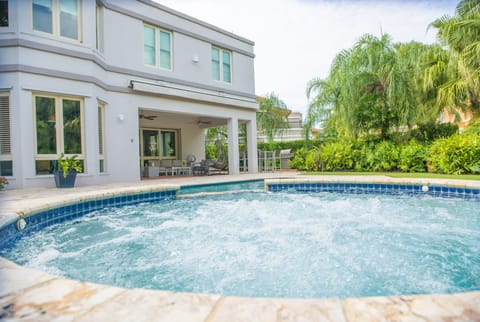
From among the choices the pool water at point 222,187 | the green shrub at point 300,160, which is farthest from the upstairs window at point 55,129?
the green shrub at point 300,160

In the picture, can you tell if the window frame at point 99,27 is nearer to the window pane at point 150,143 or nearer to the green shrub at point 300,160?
the window pane at point 150,143

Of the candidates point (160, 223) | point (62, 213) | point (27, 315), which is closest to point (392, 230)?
point (160, 223)

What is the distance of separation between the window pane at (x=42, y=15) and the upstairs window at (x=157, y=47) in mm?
3107

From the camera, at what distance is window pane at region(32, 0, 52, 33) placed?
304 inches

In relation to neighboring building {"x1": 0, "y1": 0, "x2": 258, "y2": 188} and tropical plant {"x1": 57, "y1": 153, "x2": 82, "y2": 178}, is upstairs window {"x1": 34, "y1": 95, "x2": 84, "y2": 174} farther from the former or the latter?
tropical plant {"x1": 57, "y1": 153, "x2": 82, "y2": 178}

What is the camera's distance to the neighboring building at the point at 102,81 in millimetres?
7488

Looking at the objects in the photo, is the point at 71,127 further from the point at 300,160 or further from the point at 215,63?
the point at 300,160

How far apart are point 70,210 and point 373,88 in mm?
11723

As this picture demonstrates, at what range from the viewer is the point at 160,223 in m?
5.22

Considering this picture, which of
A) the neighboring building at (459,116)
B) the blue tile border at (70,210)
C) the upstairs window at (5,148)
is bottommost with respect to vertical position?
the blue tile border at (70,210)

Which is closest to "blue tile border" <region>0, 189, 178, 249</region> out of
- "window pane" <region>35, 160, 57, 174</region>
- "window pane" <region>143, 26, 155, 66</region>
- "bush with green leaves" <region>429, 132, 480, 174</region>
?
"window pane" <region>35, 160, 57, 174</region>

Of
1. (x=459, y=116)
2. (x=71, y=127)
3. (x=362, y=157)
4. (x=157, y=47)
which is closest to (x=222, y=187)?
(x=71, y=127)

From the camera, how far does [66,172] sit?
300 inches

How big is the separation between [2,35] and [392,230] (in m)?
9.91
